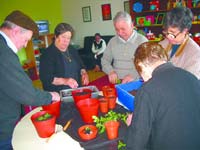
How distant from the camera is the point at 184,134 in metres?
0.99

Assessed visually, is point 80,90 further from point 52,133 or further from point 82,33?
point 82,33

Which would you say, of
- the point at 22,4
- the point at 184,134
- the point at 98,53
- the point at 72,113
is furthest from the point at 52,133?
the point at 22,4

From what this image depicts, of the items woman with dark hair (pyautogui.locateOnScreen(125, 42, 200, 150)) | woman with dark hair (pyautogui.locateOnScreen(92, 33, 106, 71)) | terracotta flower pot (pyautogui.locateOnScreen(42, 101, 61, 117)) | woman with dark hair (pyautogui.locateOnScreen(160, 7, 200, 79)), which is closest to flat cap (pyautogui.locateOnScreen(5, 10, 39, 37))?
terracotta flower pot (pyautogui.locateOnScreen(42, 101, 61, 117))

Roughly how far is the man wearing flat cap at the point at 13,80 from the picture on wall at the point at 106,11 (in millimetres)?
5205

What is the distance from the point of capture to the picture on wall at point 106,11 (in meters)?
6.46

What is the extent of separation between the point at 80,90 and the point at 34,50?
509cm

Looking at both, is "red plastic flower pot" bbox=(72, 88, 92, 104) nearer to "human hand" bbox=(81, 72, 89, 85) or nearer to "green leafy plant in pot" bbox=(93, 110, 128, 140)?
"green leafy plant in pot" bbox=(93, 110, 128, 140)

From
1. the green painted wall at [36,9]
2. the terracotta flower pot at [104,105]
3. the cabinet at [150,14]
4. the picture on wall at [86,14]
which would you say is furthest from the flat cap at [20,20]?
the picture on wall at [86,14]

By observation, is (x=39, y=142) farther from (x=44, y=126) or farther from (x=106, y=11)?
(x=106, y=11)

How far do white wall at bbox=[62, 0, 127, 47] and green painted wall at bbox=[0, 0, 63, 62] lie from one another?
283 mm

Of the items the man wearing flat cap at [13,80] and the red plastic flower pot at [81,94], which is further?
the red plastic flower pot at [81,94]

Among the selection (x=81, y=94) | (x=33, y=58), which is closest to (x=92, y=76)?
(x=33, y=58)

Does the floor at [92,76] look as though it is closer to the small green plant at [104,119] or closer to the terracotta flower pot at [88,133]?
the small green plant at [104,119]

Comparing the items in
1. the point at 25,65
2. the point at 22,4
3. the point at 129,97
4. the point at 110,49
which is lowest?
the point at 25,65
